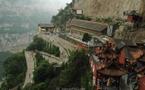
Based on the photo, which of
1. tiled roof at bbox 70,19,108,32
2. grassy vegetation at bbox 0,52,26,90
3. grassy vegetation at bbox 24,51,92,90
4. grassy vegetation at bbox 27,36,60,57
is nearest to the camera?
grassy vegetation at bbox 24,51,92,90

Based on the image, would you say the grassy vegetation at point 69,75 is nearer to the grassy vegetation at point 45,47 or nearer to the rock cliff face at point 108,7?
the grassy vegetation at point 45,47

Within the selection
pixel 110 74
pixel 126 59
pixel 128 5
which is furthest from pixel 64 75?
pixel 128 5

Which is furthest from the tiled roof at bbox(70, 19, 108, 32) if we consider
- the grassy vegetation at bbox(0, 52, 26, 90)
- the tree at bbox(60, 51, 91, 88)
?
the tree at bbox(60, 51, 91, 88)

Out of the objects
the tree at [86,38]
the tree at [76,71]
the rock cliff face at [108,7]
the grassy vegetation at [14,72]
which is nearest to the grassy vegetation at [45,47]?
the grassy vegetation at [14,72]

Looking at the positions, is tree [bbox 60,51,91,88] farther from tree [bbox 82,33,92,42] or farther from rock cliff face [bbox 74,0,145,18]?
rock cliff face [bbox 74,0,145,18]

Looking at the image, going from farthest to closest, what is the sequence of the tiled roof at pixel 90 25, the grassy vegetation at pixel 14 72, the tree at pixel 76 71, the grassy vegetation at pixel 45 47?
the grassy vegetation at pixel 14 72 < the grassy vegetation at pixel 45 47 < the tiled roof at pixel 90 25 < the tree at pixel 76 71

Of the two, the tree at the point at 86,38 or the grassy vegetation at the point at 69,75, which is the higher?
the tree at the point at 86,38

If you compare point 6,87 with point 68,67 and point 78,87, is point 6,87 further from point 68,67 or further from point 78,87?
point 78,87

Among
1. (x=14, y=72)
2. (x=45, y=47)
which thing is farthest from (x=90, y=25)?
(x=14, y=72)

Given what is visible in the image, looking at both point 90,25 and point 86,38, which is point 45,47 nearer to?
point 90,25
